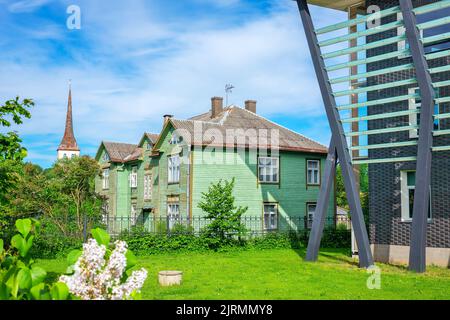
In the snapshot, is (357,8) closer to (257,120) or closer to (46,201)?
(257,120)

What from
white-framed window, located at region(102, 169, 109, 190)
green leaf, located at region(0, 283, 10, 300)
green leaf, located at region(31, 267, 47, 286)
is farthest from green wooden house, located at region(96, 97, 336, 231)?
green leaf, located at region(0, 283, 10, 300)

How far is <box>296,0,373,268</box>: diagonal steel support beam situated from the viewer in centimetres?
1655

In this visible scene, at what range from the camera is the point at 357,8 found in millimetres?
20062

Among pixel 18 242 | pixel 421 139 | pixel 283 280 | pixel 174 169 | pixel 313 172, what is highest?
pixel 421 139

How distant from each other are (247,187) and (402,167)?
15352mm

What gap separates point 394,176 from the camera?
18469 mm

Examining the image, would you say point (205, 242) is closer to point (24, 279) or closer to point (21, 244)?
point (21, 244)

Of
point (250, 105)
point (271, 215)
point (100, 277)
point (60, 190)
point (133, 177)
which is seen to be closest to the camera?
point (100, 277)

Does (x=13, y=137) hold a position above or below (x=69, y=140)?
below

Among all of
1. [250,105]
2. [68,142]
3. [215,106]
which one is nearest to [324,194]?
[215,106]

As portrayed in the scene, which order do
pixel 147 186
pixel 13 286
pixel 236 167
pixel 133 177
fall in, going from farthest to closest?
pixel 133 177
pixel 147 186
pixel 236 167
pixel 13 286

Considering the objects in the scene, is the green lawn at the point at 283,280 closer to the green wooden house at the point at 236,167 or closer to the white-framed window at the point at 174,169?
the green wooden house at the point at 236,167

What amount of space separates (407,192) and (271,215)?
15641 mm
